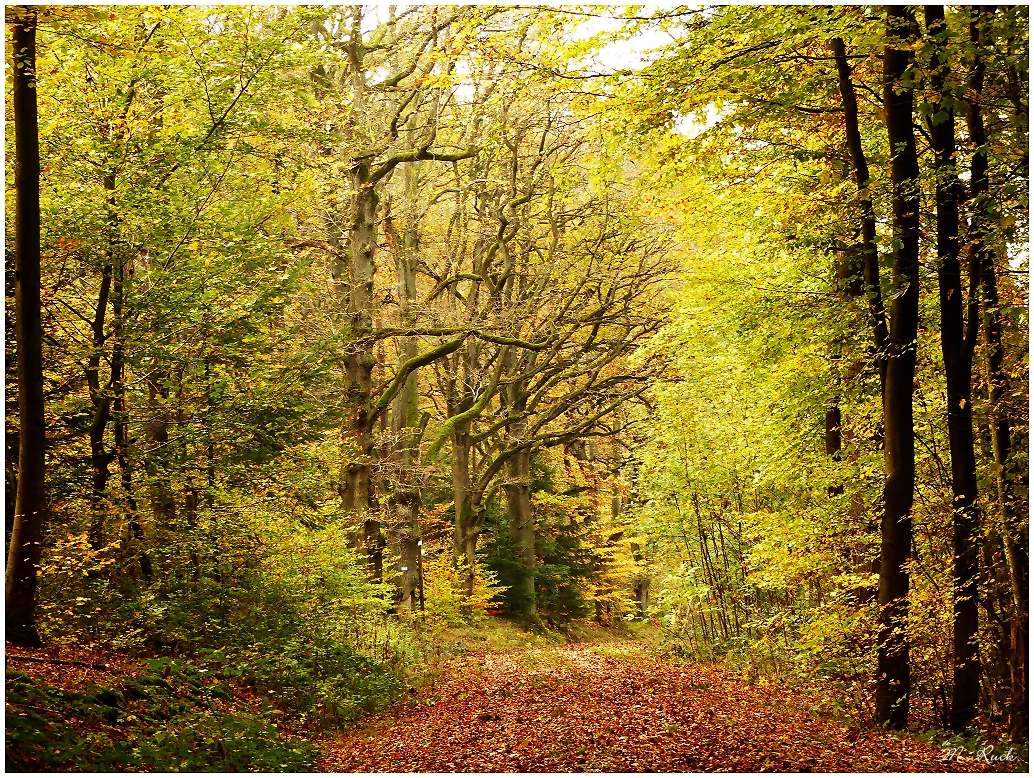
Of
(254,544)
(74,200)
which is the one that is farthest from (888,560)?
(74,200)

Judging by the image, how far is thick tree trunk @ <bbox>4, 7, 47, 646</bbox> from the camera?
7.63 metres

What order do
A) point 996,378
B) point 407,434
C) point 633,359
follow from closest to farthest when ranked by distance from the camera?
point 996,378 < point 633,359 < point 407,434

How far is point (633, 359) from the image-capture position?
620 inches

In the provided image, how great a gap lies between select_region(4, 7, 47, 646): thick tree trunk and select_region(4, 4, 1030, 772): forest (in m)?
0.04

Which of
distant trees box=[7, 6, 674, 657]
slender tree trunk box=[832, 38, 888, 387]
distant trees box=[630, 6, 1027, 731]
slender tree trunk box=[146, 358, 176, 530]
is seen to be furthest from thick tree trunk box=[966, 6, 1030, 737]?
A: slender tree trunk box=[146, 358, 176, 530]

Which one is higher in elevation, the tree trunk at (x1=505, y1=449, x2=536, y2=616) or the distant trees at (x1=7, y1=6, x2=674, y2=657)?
the distant trees at (x1=7, y1=6, x2=674, y2=657)

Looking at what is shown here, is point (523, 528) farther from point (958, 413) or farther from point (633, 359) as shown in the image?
point (958, 413)

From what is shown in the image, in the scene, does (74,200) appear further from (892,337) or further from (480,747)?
(892,337)

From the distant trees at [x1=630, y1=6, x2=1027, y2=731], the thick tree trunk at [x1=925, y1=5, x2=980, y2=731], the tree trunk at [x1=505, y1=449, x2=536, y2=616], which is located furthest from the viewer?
the tree trunk at [x1=505, y1=449, x2=536, y2=616]

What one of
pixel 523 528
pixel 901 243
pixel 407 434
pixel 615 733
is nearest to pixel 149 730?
pixel 615 733

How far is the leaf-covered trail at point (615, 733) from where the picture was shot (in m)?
7.30

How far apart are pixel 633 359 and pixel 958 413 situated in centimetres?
839

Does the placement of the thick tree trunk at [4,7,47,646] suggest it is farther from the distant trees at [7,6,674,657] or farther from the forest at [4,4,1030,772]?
the distant trees at [7,6,674,657]

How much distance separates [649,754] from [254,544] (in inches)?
244
